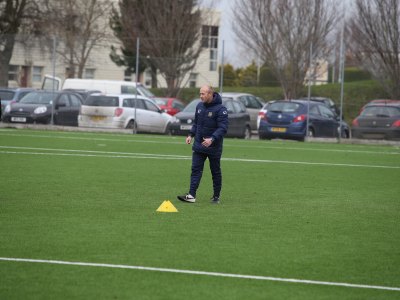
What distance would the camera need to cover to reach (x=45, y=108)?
34.8m

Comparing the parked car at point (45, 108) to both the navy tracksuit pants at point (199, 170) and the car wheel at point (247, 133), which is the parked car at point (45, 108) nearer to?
the car wheel at point (247, 133)

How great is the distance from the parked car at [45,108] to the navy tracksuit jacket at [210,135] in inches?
844

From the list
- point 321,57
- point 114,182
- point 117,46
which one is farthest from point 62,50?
point 114,182

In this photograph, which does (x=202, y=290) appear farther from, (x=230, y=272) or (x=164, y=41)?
(x=164, y=41)

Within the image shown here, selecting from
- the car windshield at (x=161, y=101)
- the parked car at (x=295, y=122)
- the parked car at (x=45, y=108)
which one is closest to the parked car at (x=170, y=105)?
the car windshield at (x=161, y=101)

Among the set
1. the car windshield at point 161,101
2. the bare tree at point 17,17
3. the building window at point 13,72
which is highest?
the bare tree at point 17,17

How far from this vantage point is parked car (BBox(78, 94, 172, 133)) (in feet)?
110

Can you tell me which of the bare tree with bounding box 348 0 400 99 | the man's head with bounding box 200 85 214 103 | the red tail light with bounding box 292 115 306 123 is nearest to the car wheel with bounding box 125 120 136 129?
the red tail light with bounding box 292 115 306 123

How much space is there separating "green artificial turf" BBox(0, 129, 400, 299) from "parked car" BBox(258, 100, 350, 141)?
10.6 m

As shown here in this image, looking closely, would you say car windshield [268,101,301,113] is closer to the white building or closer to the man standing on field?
the man standing on field

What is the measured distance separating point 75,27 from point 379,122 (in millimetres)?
27521

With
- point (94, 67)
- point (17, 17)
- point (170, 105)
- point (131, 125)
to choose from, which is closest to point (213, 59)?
point (94, 67)

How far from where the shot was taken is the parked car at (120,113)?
110 feet

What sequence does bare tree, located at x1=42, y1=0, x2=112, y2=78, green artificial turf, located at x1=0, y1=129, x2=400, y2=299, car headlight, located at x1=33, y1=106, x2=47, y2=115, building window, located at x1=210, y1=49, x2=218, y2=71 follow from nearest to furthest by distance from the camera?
green artificial turf, located at x1=0, y1=129, x2=400, y2=299
car headlight, located at x1=33, y1=106, x2=47, y2=115
bare tree, located at x1=42, y1=0, x2=112, y2=78
building window, located at x1=210, y1=49, x2=218, y2=71
